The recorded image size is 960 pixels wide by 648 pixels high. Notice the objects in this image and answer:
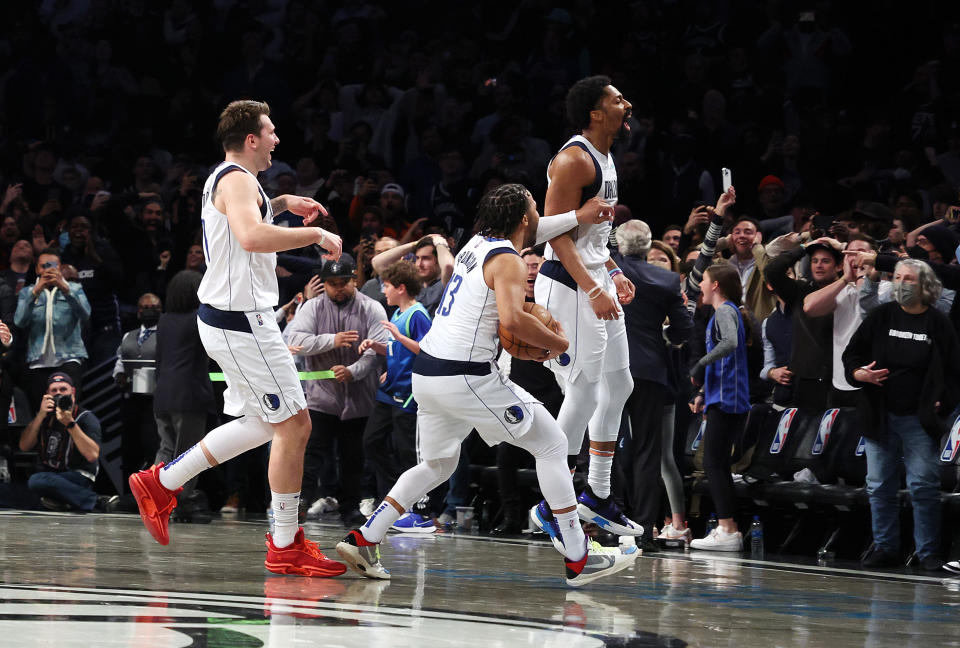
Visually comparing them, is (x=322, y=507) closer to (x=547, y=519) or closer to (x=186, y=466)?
(x=547, y=519)

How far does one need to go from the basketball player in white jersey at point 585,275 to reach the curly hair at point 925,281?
228 centimetres

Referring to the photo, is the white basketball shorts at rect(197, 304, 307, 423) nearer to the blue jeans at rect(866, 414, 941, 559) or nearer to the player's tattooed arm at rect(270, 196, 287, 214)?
the player's tattooed arm at rect(270, 196, 287, 214)

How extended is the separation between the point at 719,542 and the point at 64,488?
5625 millimetres

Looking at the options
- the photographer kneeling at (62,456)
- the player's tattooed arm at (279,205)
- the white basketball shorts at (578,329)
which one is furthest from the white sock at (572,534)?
the photographer kneeling at (62,456)

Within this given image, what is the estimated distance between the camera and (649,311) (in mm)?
9188

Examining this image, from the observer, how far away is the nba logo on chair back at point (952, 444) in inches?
346

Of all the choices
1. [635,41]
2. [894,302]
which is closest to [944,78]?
[635,41]

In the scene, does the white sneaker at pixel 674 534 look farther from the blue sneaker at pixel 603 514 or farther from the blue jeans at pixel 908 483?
the blue sneaker at pixel 603 514

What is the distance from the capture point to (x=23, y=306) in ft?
42.2

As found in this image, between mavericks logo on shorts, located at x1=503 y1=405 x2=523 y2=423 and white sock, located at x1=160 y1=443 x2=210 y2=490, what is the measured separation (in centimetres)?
155

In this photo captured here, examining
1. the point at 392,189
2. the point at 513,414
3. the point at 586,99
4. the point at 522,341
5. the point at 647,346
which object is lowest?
the point at 513,414

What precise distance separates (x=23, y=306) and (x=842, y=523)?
25.5 ft

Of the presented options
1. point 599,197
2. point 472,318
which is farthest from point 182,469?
point 599,197

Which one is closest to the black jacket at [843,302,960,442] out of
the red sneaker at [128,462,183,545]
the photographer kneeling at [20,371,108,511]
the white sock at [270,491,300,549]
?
the white sock at [270,491,300,549]
